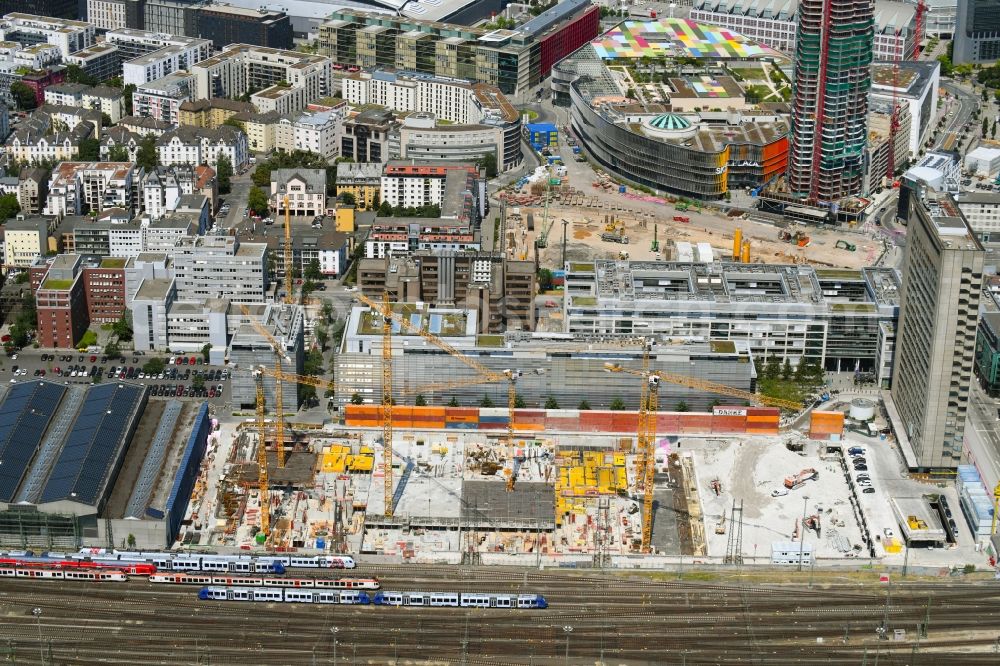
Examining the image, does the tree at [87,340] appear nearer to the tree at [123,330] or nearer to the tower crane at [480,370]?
the tree at [123,330]

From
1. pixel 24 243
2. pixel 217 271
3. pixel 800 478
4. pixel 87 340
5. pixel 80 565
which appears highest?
pixel 217 271

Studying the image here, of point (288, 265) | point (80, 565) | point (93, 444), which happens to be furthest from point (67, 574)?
point (288, 265)

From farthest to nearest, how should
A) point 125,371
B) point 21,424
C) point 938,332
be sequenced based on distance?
1. point 125,371
2. point 21,424
3. point 938,332

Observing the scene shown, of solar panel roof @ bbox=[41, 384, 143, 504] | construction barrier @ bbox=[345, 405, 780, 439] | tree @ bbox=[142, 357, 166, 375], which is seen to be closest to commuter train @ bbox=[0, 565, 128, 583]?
solar panel roof @ bbox=[41, 384, 143, 504]

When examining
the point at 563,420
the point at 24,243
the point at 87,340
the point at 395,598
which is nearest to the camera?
the point at 395,598

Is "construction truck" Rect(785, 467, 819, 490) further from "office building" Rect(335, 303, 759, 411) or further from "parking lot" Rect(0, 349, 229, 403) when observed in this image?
"parking lot" Rect(0, 349, 229, 403)

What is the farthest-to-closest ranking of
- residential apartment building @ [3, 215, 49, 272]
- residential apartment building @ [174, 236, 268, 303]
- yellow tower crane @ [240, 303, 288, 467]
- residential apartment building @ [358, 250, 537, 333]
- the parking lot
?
residential apartment building @ [3, 215, 49, 272]
residential apartment building @ [174, 236, 268, 303]
residential apartment building @ [358, 250, 537, 333]
the parking lot
yellow tower crane @ [240, 303, 288, 467]

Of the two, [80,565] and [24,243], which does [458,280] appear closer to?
[24,243]
